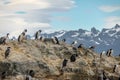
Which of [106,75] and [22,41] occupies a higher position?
[22,41]

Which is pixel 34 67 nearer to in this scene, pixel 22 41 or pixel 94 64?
pixel 22 41

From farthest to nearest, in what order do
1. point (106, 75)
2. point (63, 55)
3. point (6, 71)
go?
point (63, 55) < point (106, 75) < point (6, 71)

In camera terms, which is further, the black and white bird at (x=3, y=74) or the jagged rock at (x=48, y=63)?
the jagged rock at (x=48, y=63)

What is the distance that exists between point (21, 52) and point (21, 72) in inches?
336

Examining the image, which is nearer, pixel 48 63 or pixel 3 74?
pixel 3 74

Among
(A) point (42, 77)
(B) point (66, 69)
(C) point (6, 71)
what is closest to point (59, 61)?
(B) point (66, 69)

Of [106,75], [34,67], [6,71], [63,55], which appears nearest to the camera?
[6,71]

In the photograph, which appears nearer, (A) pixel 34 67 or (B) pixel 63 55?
(A) pixel 34 67

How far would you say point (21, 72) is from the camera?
10675 centimetres

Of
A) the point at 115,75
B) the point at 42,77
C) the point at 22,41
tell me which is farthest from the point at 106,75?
the point at 22,41

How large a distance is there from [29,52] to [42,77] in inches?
454

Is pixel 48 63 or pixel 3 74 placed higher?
pixel 48 63

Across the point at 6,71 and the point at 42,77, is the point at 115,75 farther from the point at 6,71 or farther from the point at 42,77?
the point at 6,71

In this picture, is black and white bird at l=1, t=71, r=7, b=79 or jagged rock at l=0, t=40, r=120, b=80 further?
jagged rock at l=0, t=40, r=120, b=80
